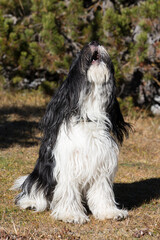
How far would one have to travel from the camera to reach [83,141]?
3455 millimetres

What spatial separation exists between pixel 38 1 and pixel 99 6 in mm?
1931

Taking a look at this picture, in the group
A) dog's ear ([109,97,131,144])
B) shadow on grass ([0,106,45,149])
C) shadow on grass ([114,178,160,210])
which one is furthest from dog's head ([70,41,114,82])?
shadow on grass ([0,106,45,149])

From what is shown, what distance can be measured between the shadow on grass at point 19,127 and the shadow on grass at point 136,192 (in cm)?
223

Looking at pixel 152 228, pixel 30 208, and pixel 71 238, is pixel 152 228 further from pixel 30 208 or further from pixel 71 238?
pixel 30 208

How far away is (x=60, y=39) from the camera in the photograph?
7.88m

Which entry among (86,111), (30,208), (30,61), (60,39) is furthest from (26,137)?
(86,111)

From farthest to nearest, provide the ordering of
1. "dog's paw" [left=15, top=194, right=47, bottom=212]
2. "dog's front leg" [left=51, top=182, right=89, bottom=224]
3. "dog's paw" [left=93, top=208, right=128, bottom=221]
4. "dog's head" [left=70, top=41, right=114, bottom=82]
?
"dog's paw" [left=15, top=194, right=47, bottom=212]
"dog's paw" [left=93, top=208, right=128, bottom=221]
"dog's front leg" [left=51, top=182, right=89, bottom=224]
"dog's head" [left=70, top=41, right=114, bottom=82]

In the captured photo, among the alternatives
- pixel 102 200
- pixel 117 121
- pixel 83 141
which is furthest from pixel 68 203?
pixel 117 121

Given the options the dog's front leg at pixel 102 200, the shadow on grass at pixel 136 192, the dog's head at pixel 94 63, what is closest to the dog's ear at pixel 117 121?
the dog's head at pixel 94 63

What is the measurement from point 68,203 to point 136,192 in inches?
56.5

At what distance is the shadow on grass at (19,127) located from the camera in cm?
688

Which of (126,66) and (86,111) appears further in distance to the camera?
(126,66)

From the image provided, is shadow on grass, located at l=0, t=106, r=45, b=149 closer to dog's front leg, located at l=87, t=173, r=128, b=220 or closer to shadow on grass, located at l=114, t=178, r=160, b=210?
shadow on grass, located at l=114, t=178, r=160, b=210

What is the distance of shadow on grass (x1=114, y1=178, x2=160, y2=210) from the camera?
4.42 metres
